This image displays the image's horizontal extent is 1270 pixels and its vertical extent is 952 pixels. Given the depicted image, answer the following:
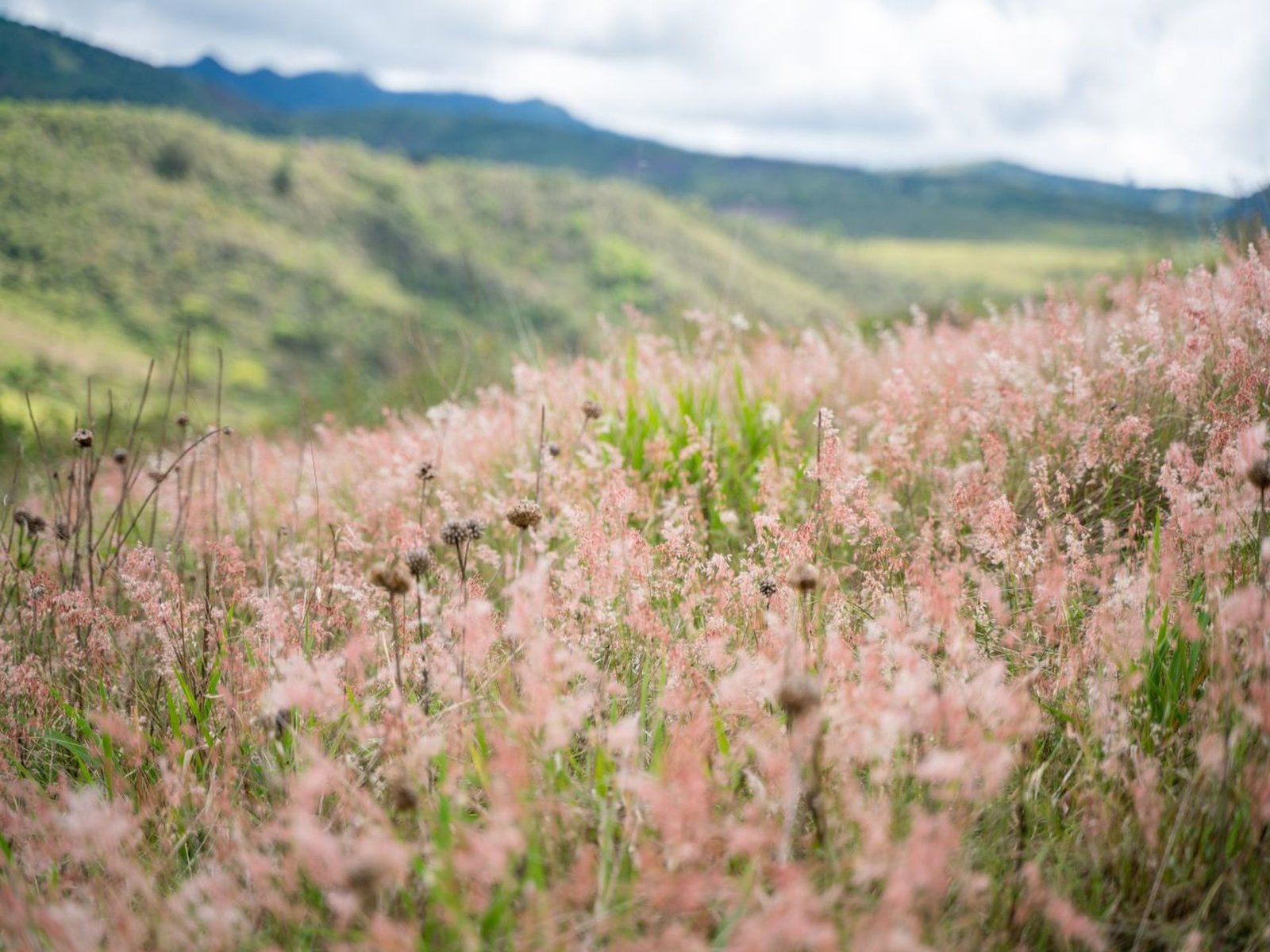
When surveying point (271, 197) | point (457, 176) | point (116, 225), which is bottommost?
point (116, 225)

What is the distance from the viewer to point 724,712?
1.84 m

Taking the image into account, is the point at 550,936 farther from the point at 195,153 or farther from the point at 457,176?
the point at 457,176

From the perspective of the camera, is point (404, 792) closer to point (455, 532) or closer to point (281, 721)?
point (281, 721)

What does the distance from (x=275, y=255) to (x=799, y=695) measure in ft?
180

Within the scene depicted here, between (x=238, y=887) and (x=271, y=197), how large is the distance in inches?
2429

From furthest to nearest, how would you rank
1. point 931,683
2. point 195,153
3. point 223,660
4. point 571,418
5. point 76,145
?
point 195,153 → point 76,145 → point 571,418 → point 223,660 → point 931,683

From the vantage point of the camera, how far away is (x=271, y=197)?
53219mm

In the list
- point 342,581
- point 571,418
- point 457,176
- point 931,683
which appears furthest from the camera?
point 457,176

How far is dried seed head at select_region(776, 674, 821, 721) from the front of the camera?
1294 mm

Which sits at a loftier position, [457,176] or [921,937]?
[457,176]

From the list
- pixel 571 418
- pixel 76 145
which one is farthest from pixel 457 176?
pixel 571 418

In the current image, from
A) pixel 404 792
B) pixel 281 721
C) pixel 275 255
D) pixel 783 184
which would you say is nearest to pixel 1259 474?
pixel 404 792

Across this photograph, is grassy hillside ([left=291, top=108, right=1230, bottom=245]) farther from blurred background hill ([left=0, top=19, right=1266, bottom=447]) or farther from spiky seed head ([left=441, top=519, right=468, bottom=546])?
spiky seed head ([left=441, top=519, right=468, bottom=546])

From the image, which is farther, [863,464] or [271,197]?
[271,197]
